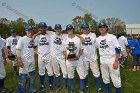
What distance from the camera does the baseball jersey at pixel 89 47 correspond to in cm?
1002

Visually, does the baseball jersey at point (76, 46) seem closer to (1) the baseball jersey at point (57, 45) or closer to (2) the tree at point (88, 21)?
(1) the baseball jersey at point (57, 45)

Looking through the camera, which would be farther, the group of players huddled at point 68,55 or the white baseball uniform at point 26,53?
the white baseball uniform at point 26,53

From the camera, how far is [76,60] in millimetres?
9305

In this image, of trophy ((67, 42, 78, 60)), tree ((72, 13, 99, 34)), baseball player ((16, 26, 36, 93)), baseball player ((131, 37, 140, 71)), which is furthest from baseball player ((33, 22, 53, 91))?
tree ((72, 13, 99, 34))

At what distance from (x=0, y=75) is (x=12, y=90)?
87 cm

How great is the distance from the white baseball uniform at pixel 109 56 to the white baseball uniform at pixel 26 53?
94.4 inches

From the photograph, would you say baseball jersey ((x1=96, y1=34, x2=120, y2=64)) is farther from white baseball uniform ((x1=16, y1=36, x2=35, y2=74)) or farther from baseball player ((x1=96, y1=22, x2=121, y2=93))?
white baseball uniform ((x1=16, y1=36, x2=35, y2=74))

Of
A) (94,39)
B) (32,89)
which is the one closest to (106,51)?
(94,39)

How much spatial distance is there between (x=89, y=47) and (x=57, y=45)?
4.03ft

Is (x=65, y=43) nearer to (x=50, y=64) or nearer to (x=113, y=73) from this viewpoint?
(x=50, y=64)

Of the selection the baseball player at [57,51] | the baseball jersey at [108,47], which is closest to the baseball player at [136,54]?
the baseball player at [57,51]

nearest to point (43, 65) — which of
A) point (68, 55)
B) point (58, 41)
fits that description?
point (58, 41)

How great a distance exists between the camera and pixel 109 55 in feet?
28.5

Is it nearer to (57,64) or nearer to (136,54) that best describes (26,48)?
(57,64)
